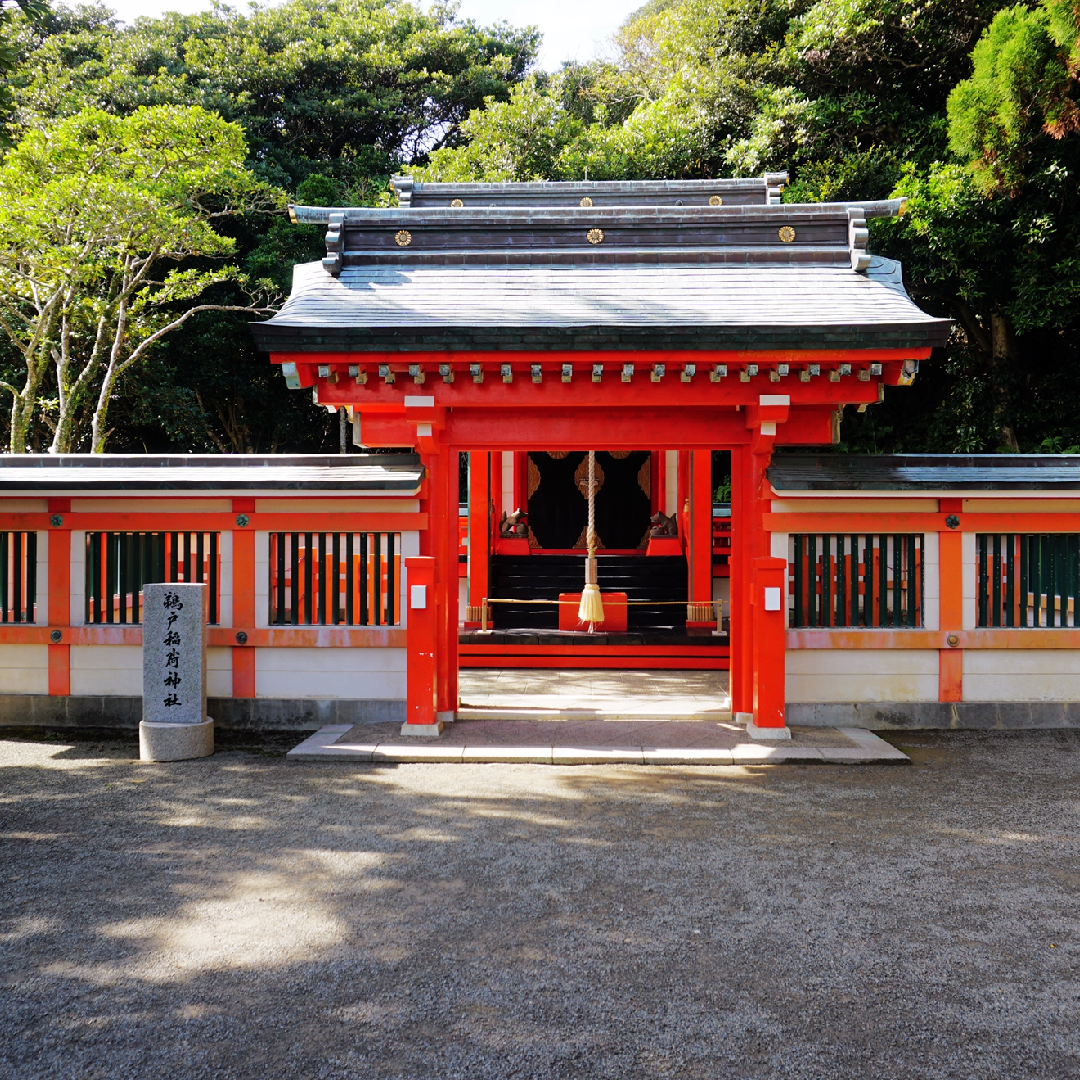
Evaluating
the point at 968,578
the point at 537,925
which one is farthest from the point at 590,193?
the point at 537,925

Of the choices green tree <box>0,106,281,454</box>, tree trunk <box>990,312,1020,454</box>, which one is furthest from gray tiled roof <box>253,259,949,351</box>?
tree trunk <box>990,312,1020,454</box>

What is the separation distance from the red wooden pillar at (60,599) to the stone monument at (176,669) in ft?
5.05

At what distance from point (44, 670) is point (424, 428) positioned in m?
4.28

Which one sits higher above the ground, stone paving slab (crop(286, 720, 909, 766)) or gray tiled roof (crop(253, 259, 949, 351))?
gray tiled roof (crop(253, 259, 949, 351))

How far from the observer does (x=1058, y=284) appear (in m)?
13.3

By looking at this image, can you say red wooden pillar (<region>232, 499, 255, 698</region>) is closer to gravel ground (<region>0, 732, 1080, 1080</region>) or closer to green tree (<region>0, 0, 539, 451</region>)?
gravel ground (<region>0, 732, 1080, 1080</region>)

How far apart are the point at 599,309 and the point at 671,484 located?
9.44 m

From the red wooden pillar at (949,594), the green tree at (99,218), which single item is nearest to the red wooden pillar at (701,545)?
the red wooden pillar at (949,594)

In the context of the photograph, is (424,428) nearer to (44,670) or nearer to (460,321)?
(460,321)

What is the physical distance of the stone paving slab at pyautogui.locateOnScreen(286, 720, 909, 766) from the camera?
6832mm

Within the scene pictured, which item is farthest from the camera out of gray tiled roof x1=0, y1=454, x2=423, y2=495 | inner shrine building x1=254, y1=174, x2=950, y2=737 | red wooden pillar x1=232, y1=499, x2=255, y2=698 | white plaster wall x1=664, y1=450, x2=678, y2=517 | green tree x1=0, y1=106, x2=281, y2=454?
white plaster wall x1=664, y1=450, x2=678, y2=517

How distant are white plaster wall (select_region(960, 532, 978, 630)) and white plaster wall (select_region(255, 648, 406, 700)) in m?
5.17

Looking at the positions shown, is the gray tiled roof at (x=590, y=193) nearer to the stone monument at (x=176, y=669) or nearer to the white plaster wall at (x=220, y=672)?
the white plaster wall at (x=220, y=672)

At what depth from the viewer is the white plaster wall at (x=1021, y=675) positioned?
7875 mm
